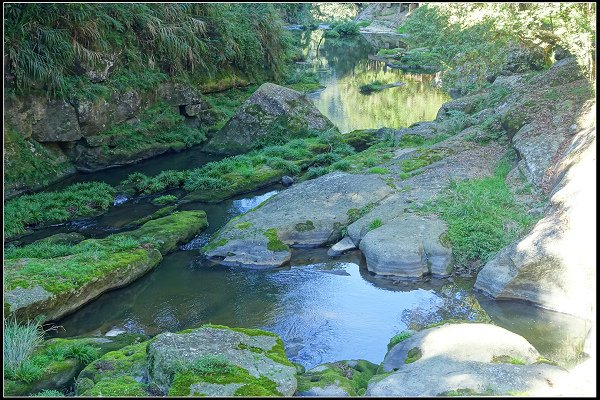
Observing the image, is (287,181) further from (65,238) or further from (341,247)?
(65,238)

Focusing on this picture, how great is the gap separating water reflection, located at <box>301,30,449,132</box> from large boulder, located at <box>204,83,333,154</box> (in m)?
3.07

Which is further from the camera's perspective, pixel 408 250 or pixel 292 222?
pixel 292 222

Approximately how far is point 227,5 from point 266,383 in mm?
21902

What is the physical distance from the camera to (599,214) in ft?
30.1

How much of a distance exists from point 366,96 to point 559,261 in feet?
71.5

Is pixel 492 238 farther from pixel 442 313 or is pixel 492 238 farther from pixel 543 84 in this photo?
pixel 543 84

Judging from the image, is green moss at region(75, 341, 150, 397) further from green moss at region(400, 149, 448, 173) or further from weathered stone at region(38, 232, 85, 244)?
green moss at region(400, 149, 448, 173)

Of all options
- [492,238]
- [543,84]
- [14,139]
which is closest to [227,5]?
[14,139]

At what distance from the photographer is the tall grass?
8172mm

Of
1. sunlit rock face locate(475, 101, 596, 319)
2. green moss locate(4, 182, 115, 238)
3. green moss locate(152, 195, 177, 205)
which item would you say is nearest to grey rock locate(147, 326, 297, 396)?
sunlit rock face locate(475, 101, 596, 319)

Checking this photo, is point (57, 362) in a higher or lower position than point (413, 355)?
higher

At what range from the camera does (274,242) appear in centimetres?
1330

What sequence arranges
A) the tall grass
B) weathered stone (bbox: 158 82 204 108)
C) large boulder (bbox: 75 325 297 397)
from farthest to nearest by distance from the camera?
1. weathered stone (bbox: 158 82 204 108)
2. the tall grass
3. large boulder (bbox: 75 325 297 397)

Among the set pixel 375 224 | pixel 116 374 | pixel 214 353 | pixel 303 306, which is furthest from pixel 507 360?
pixel 375 224
